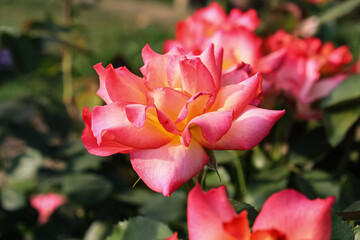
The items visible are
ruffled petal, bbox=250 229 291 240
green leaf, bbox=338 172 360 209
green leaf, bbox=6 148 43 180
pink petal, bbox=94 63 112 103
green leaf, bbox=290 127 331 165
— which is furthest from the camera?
green leaf, bbox=6 148 43 180

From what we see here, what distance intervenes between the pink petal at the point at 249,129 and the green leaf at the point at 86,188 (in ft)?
1.58

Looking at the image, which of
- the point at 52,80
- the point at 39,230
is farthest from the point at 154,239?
the point at 52,80

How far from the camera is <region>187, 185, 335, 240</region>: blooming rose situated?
0.81ft

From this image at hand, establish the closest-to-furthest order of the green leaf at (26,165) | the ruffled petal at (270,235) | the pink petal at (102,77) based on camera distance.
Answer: the ruffled petal at (270,235) → the pink petal at (102,77) → the green leaf at (26,165)

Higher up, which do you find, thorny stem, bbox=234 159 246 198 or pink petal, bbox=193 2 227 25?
pink petal, bbox=193 2 227 25

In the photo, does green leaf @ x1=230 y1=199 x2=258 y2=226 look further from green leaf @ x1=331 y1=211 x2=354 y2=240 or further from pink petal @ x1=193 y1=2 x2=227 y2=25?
pink petal @ x1=193 y1=2 x2=227 y2=25

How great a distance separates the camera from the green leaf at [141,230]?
41 centimetres

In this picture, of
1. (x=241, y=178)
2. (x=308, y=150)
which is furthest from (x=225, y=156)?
(x=308, y=150)

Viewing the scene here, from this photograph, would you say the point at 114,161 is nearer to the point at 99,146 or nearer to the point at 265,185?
the point at 265,185

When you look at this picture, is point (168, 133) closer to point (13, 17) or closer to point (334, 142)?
point (334, 142)

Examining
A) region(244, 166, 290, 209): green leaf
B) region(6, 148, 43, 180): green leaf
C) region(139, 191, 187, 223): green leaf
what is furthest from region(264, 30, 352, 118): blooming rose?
region(6, 148, 43, 180): green leaf

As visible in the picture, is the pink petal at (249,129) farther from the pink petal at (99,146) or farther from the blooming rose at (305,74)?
the blooming rose at (305,74)

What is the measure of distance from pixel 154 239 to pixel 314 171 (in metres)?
0.42

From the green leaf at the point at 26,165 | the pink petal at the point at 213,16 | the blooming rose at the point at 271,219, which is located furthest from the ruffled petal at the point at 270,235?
the green leaf at the point at 26,165
